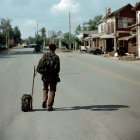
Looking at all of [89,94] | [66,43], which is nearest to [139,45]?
[89,94]

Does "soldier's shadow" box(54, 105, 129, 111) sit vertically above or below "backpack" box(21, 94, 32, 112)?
below

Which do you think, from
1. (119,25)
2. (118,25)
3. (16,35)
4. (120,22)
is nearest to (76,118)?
(118,25)

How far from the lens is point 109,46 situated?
5459 centimetres

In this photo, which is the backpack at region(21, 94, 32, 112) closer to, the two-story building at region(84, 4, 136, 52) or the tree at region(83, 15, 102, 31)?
the two-story building at region(84, 4, 136, 52)

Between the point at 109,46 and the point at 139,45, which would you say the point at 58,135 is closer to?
the point at 139,45

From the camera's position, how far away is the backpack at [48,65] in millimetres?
7004

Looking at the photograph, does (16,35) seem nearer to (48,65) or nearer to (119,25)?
(119,25)

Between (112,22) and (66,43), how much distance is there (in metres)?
33.9

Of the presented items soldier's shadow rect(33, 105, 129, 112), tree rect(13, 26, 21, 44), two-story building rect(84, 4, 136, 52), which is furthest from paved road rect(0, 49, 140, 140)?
tree rect(13, 26, 21, 44)

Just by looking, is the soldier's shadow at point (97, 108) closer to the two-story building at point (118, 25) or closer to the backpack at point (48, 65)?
the backpack at point (48, 65)

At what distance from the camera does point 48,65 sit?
23.0 feet

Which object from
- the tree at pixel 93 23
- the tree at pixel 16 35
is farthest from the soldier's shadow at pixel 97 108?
the tree at pixel 16 35

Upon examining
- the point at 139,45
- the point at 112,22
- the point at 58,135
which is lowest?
the point at 58,135

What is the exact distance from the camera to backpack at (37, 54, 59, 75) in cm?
700
